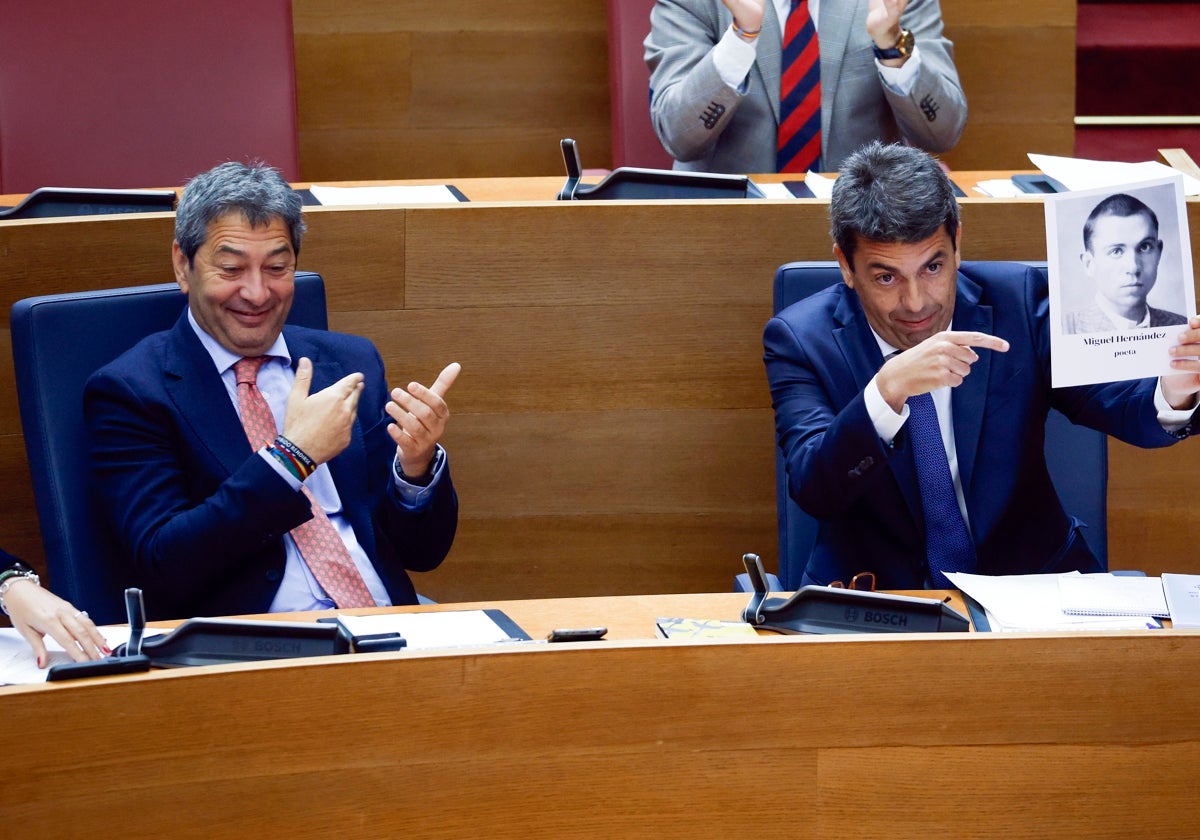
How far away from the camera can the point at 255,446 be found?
6.73 ft

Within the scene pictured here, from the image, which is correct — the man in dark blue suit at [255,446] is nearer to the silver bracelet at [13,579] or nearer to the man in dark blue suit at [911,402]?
the silver bracelet at [13,579]

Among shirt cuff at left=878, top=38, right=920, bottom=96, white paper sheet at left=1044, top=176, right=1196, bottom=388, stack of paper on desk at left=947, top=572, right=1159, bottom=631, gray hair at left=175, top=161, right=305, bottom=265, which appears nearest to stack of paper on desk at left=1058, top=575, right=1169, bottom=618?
stack of paper on desk at left=947, top=572, right=1159, bottom=631

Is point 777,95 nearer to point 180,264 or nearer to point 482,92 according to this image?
point 482,92

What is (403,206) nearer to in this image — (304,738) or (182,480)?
(182,480)

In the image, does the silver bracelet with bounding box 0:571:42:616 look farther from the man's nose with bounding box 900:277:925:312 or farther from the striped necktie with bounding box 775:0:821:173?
the striped necktie with bounding box 775:0:821:173

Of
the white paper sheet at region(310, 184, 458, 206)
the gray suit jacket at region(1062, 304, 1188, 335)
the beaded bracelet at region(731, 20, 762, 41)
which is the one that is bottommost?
the gray suit jacket at region(1062, 304, 1188, 335)

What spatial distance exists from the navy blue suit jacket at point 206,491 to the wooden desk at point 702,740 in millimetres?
660

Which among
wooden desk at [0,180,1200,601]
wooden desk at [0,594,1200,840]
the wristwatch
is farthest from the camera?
the wristwatch

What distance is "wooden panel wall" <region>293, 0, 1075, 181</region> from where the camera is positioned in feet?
13.3

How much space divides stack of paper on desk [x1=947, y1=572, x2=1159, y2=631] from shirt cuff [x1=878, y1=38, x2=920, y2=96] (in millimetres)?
1596

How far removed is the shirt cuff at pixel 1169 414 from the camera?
195cm

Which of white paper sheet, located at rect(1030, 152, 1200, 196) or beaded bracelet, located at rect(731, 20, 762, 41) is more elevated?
beaded bracelet, located at rect(731, 20, 762, 41)

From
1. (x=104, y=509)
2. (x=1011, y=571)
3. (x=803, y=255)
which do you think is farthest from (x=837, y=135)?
(x=104, y=509)

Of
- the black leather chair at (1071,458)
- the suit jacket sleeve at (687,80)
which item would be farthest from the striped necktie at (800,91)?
the black leather chair at (1071,458)
